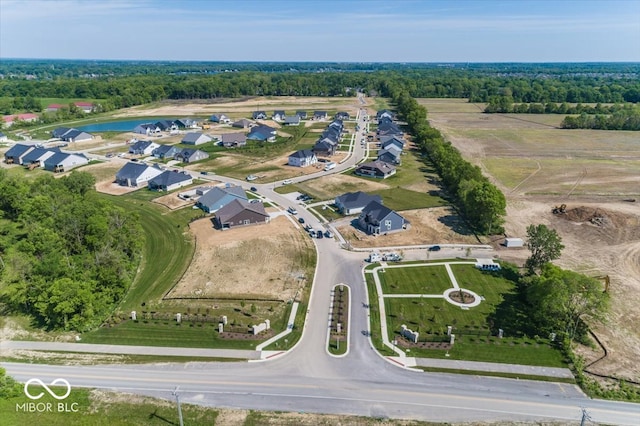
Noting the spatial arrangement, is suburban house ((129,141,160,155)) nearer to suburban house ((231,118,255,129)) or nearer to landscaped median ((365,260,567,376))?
suburban house ((231,118,255,129))

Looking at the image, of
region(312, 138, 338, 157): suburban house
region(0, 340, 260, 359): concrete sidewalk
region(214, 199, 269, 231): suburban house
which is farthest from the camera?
region(312, 138, 338, 157): suburban house

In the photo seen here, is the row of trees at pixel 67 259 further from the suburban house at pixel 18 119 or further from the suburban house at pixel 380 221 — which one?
the suburban house at pixel 18 119

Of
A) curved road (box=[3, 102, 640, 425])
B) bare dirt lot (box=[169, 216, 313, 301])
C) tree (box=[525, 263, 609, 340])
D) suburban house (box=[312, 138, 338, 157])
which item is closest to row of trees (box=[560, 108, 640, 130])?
suburban house (box=[312, 138, 338, 157])

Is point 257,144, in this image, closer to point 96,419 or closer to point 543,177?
point 543,177

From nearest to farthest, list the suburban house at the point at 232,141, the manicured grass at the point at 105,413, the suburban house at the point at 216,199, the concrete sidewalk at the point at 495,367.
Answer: the manicured grass at the point at 105,413, the concrete sidewalk at the point at 495,367, the suburban house at the point at 216,199, the suburban house at the point at 232,141

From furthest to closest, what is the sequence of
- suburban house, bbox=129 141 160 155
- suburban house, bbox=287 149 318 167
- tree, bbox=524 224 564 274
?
suburban house, bbox=129 141 160 155 → suburban house, bbox=287 149 318 167 → tree, bbox=524 224 564 274

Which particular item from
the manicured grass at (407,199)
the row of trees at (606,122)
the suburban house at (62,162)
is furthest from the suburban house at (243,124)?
the row of trees at (606,122)
